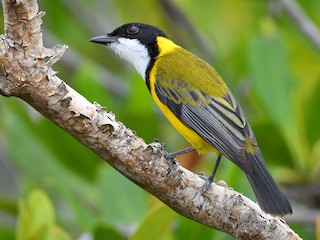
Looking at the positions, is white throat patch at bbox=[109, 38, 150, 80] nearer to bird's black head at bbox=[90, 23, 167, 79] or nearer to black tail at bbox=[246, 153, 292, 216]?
bird's black head at bbox=[90, 23, 167, 79]

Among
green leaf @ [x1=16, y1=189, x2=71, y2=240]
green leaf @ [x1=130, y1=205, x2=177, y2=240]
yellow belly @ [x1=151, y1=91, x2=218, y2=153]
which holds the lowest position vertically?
green leaf @ [x1=16, y1=189, x2=71, y2=240]

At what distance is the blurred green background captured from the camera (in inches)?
179

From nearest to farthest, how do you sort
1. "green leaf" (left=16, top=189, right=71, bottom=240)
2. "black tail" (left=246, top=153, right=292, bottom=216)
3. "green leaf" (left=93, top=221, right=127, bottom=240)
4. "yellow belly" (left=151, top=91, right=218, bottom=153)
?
1. "black tail" (left=246, top=153, right=292, bottom=216)
2. "green leaf" (left=93, top=221, right=127, bottom=240)
3. "green leaf" (left=16, top=189, right=71, bottom=240)
4. "yellow belly" (left=151, top=91, right=218, bottom=153)

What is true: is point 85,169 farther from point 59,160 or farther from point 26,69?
point 26,69

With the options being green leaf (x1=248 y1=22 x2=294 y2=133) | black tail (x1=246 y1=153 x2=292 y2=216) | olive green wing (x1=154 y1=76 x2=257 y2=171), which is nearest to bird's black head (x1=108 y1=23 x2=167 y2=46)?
olive green wing (x1=154 y1=76 x2=257 y2=171)

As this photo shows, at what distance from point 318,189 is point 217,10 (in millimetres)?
2354

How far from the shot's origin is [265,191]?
4.04 meters

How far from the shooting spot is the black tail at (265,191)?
3867 millimetres

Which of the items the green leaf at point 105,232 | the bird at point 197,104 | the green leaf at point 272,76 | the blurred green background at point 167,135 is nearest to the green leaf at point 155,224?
the blurred green background at point 167,135

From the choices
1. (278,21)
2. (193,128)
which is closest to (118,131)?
(193,128)

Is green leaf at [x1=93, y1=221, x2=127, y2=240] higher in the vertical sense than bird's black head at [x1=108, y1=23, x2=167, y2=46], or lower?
lower

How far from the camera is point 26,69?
3250 mm

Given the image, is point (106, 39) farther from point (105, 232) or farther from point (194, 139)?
point (105, 232)

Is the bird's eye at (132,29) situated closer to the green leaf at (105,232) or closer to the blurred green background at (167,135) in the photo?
the blurred green background at (167,135)
